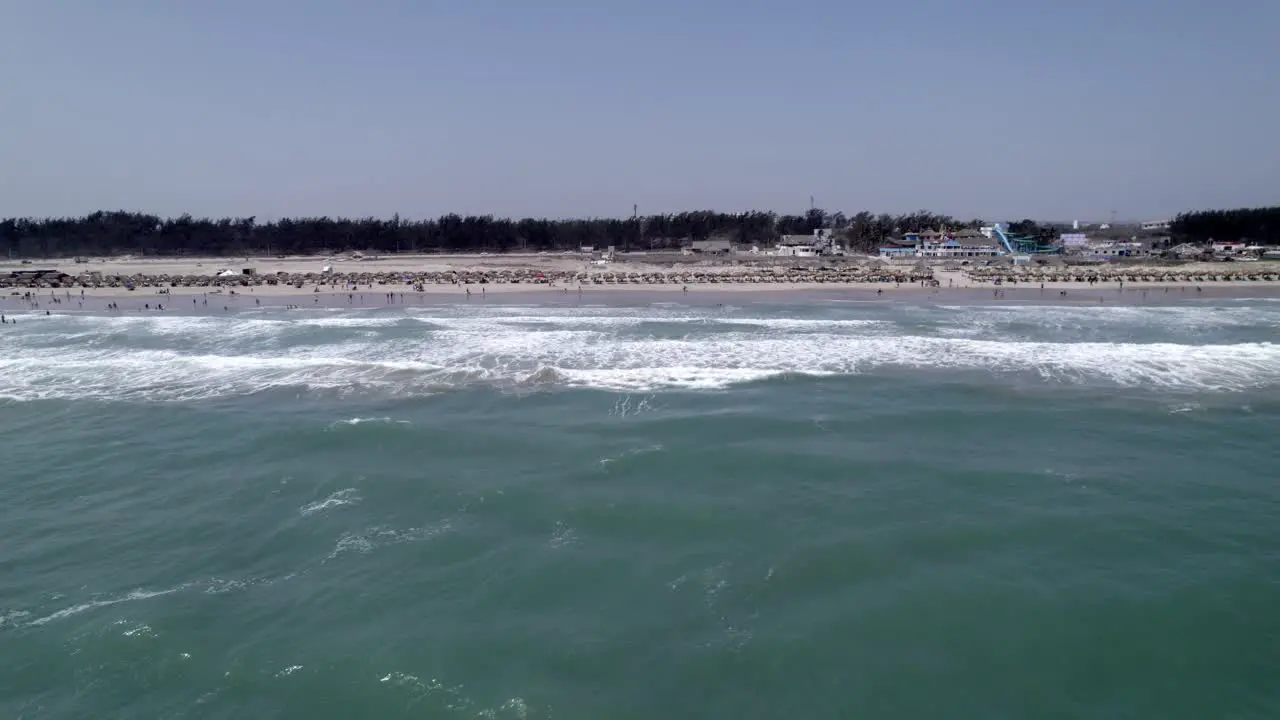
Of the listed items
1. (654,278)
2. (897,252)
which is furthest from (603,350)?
(897,252)

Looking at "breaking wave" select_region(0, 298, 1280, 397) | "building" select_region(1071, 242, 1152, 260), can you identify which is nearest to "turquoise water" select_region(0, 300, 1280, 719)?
"breaking wave" select_region(0, 298, 1280, 397)

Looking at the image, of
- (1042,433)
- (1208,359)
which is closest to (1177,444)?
(1042,433)

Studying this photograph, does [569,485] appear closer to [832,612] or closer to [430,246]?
[832,612]

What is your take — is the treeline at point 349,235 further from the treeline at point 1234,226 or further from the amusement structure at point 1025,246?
the treeline at point 1234,226

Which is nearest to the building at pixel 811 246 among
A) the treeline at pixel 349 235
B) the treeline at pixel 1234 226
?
the treeline at pixel 349 235

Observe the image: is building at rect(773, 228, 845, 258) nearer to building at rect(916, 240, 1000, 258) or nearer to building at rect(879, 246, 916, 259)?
building at rect(879, 246, 916, 259)

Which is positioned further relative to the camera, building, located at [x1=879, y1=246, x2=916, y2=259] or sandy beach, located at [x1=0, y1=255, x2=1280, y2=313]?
building, located at [x1=879, y1=246, x2=916, y2=259]

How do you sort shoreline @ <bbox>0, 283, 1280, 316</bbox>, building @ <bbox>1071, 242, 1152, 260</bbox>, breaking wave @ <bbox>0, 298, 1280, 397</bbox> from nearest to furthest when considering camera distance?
breaking wave @ <bbox>0, 298, 1280, 397</bbox>
shoreline @ <bbox>0, 283, 1280, 316</bbox>
building @ <bbox>1071, 242, 1152, 260</bbox>
